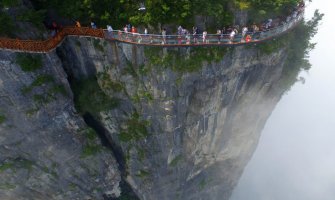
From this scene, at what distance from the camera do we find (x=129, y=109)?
30.2m

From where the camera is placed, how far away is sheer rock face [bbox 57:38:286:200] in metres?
26.3

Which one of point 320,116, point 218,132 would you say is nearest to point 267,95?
point 218,132

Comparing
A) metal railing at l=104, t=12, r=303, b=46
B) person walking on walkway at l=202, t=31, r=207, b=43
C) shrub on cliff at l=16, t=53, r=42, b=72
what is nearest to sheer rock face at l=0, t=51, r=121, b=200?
shrub on cliff at l=16, t=53, r=42, b=72

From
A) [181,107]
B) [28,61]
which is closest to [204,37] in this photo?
[181,107]

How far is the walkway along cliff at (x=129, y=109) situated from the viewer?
83.8 feet

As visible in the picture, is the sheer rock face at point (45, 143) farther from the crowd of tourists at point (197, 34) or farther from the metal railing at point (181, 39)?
the crowd of tourists at point (197, 34)

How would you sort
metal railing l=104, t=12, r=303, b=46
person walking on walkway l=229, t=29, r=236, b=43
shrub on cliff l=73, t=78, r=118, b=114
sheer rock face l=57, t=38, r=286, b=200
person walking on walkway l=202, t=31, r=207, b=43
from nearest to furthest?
person walking on walkway l=202, t=31, r=207, b=43 → metal railing l=104, t=12, r=303, b=46 → person walking on walkway l=229, t=29, r=236, b=43 → sheer rock face l=57, t=38, r=286, b=200 → shrub on cliff l=73, t=78, r=118, b=114

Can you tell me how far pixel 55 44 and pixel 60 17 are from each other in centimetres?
276

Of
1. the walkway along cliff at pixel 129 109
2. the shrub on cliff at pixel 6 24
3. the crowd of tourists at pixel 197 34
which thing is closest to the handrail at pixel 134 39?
the crowd of tourists at pixel 197 34

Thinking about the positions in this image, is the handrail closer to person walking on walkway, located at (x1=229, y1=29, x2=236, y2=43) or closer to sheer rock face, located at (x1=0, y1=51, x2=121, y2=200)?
person walking on walkway, located at (x1=229, y1=29, x2=236, y2=43)

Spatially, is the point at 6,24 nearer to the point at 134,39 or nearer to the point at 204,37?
the point at 134,39

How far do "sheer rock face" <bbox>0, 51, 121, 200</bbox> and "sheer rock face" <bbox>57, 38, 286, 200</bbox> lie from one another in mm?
2770

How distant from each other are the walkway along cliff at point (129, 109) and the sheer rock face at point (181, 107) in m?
0.12

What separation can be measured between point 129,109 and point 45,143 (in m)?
9.03
